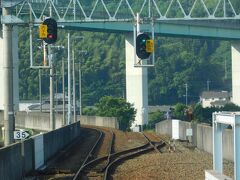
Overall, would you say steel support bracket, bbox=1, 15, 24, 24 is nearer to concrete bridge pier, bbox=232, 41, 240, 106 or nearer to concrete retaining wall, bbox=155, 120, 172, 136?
concrete retaining wall, bbox=155, 120, 172, 136

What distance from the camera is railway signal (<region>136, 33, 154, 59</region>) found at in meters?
29.2

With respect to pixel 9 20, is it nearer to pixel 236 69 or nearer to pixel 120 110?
pixel 120 110

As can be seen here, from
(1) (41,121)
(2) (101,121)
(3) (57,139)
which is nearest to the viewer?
Result: (3) (57,139)

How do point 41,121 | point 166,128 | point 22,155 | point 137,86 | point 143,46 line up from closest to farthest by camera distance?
point 22,155, point 143,46, point 166,128, point 41,121, point 137,86

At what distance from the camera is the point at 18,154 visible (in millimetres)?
24766

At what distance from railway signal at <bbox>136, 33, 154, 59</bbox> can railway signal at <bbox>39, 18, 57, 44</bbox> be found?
5.17 metres

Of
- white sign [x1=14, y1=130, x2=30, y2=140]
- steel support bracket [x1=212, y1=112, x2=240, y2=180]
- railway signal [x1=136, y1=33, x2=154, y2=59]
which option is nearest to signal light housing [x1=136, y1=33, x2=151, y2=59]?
railway signal [x1=136, y1=33, x2=154, y2=59]

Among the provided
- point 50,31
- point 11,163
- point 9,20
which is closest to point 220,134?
point 11,163

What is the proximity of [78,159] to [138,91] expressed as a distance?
204 feet

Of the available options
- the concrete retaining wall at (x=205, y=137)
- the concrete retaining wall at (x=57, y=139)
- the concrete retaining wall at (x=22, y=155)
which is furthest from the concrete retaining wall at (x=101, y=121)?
the concrete retaining wall at (x=22, y=155)

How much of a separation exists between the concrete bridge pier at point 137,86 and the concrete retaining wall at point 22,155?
175ft

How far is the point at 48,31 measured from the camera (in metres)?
25.2

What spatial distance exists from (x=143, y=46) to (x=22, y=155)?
7.15 m

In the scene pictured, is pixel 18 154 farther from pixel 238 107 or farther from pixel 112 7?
pixel 112 7
